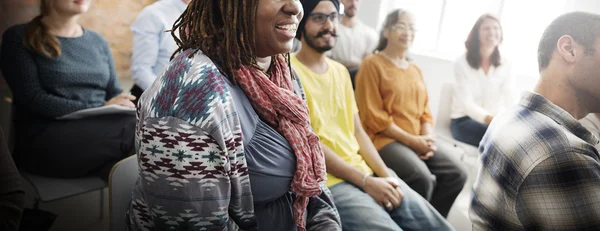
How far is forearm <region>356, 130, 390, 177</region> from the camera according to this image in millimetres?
1542

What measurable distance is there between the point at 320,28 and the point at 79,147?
94 cm

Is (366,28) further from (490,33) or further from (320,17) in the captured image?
(320,17)

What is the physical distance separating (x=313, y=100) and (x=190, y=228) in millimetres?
723

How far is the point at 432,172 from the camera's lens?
197 cm

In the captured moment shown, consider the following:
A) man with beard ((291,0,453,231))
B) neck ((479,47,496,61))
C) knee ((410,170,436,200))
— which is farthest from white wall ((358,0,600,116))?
man with beard ((291,0,453,231))

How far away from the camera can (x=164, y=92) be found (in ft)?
2.56

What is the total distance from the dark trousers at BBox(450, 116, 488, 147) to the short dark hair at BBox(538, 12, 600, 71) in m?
0.56

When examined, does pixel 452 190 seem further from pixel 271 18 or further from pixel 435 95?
pixel 271 18

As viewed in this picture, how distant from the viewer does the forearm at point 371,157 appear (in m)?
1.54

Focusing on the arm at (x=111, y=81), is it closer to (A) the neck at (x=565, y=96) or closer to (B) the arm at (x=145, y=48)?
(B) the arm at (x=145, y=48)

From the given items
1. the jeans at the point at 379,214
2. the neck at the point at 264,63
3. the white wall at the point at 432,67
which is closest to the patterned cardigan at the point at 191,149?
the neck at the point at 264,63

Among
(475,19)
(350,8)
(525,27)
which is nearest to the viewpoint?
(525,27)

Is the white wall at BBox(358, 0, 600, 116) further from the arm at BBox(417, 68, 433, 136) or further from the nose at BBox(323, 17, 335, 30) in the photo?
the nose at BBox(323, 17, 335, 30)

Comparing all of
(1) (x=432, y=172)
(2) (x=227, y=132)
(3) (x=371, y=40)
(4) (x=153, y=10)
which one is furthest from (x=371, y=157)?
(4) (x=153, y=10)
